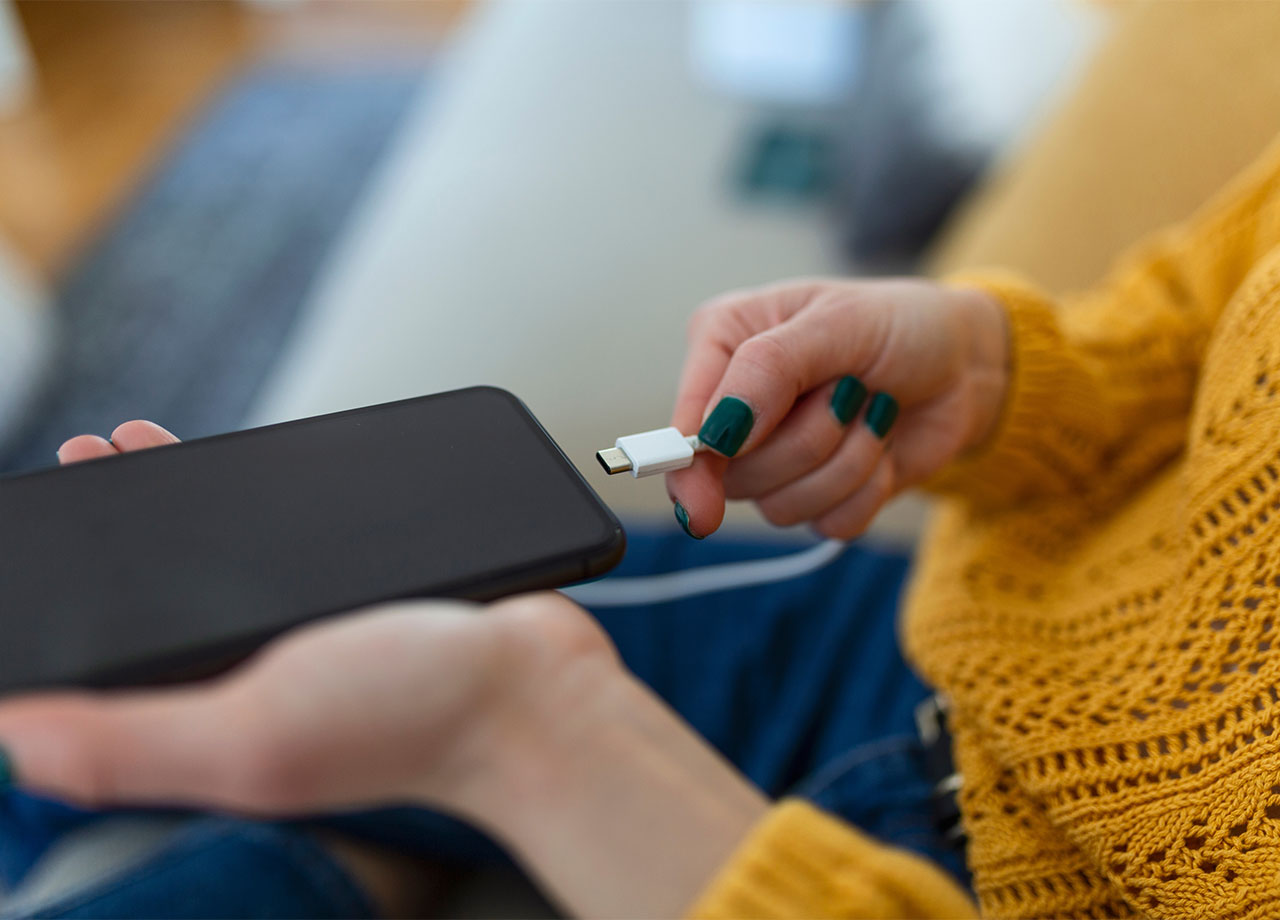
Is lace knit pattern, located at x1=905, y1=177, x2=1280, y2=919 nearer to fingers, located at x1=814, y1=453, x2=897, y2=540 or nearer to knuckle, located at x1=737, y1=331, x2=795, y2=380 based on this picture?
fingers, located at x1=814, y1=453, x2=897, y2=540

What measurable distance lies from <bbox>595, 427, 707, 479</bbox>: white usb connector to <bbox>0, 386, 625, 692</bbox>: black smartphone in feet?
0.09

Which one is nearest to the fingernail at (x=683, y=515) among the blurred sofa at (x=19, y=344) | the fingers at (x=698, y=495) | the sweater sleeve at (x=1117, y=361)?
the fingers at (x=698, y=495)

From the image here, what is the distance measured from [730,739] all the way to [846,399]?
227 mm

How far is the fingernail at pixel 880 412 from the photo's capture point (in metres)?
0.44

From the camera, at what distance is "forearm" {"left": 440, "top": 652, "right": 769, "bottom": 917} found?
0.30m

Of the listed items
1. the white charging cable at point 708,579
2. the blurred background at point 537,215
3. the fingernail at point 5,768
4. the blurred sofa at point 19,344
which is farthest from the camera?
the blurred sofa at point 19,344

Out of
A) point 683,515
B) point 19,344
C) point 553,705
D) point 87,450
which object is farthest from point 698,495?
point 19,344

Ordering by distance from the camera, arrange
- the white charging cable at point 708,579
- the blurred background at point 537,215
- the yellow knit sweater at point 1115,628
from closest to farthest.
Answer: the yellow knit sweater at point 1115,628 < the white charging cable at point 708,579 < the blurred background at point 537,215

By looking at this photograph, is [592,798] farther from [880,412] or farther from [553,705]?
[880,412]

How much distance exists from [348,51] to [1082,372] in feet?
6.92

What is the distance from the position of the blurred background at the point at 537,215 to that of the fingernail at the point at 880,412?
0.10m

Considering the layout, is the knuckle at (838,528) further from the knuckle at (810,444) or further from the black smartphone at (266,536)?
the black smartphone at (266,536)

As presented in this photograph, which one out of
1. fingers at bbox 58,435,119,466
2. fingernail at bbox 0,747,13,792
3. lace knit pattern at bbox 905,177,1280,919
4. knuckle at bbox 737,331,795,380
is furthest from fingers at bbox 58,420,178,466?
lace knit pattern at bbox 905,177,1280,919

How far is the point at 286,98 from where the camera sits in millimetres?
1994
